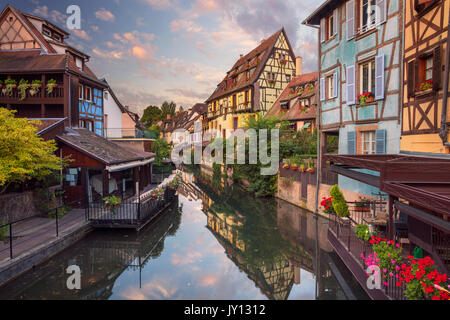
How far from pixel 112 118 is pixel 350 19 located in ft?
62.2

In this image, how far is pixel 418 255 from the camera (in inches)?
266

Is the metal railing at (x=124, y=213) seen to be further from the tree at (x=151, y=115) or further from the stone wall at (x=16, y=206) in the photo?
the tree at (x=151, y=115)

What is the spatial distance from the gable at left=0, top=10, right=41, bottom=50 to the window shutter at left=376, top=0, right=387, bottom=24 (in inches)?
744

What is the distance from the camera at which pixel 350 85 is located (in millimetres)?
12094

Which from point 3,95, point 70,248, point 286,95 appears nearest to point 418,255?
point 70,248

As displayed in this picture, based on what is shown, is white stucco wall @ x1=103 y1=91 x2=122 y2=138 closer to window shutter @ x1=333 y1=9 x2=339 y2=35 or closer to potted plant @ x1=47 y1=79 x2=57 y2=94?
potted plant @ x1=47 y1=79 x2=57 y2=94

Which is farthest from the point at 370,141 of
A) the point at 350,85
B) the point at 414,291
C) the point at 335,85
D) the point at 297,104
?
the point at 297,104

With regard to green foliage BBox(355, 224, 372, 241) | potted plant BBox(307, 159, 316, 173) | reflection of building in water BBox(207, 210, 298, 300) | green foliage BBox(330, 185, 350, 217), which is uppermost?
potted plant BBox(307, 159, 316, 173)

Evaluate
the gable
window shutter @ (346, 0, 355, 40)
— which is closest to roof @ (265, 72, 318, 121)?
window shutter @ (346, 0, 355, 40)

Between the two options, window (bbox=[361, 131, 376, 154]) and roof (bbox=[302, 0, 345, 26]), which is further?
roof (bbox=[302, 0, 345, 26])

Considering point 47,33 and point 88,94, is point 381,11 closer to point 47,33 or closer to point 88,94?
point 88,94

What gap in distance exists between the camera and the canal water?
7.16m

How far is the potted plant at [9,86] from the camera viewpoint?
16.4 metres
